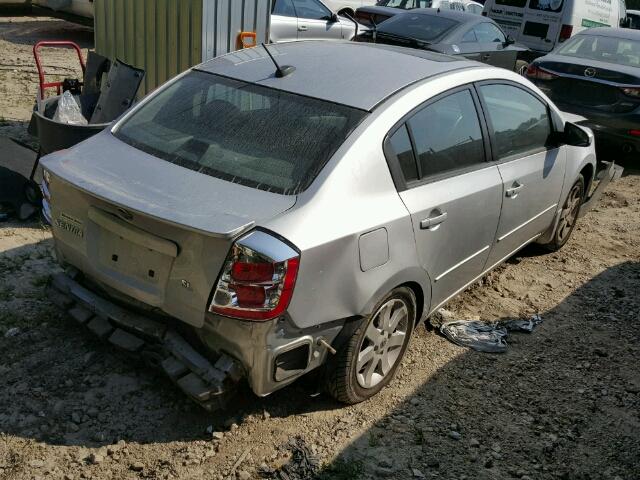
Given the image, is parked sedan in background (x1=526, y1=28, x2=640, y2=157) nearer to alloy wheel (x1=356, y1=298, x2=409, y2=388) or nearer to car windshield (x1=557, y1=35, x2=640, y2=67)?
car windshield (x1=557, y1=35, x2=640, y2=67)

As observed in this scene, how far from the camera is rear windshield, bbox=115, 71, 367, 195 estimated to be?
3291 millimetres

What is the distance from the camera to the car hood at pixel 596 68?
791 cm

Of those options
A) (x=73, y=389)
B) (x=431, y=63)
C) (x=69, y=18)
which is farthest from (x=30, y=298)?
(x=69, y=18)

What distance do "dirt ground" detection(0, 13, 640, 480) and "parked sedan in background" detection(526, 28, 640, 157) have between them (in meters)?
3.90

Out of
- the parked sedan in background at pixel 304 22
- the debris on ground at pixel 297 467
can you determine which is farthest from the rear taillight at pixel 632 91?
the debris on ground at pixel 297 467

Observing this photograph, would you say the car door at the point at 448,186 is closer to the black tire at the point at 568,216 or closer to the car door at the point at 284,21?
the black tire at the point at 568,216

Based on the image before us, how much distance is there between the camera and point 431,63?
13.4 ft

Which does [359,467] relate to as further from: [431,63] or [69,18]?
[69,18]

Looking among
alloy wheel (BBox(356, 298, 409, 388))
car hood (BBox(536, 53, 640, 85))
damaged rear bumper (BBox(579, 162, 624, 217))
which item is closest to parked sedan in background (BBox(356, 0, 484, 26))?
car hood (BBox(536, 53, 640, 85))

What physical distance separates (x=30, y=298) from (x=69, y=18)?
34.9 feet

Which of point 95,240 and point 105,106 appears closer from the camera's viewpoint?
point 95,240

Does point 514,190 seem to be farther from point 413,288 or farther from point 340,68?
point 340,68

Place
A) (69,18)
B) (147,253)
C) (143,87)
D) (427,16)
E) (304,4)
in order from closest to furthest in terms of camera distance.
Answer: (147,253) → (143,87) → (427,16) → (304,4) → (69,18)

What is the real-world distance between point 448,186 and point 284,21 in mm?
8578
